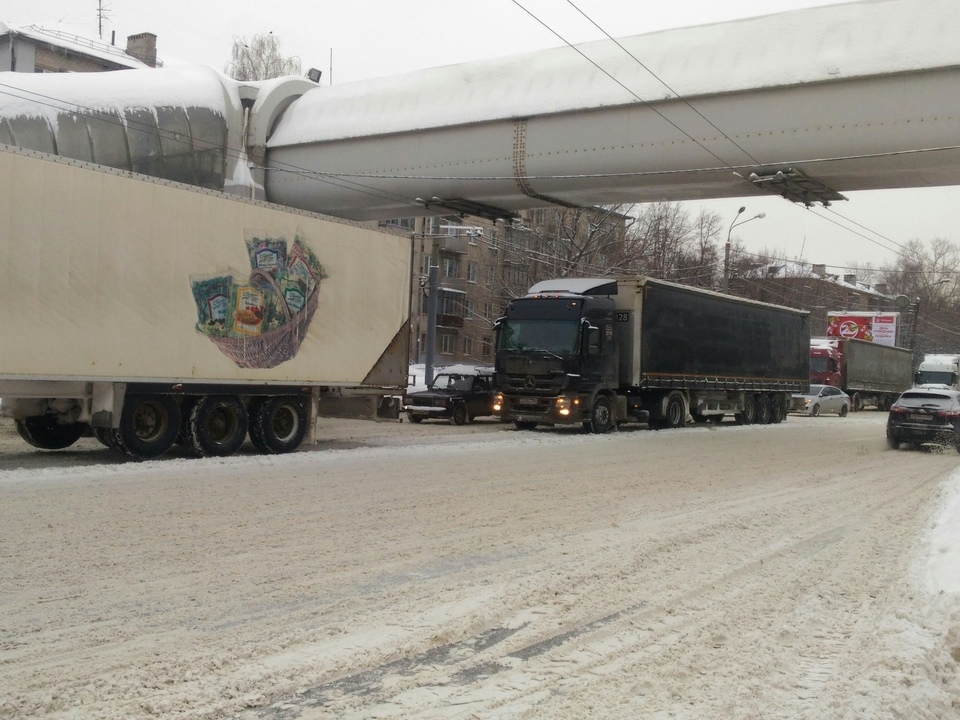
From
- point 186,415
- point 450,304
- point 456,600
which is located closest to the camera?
point 456,600

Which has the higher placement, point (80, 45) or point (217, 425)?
point (80, 45)

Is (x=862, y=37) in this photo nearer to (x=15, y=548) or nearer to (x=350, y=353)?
(x=350, y=353)

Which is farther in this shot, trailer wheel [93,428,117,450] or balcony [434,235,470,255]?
balcony [434,235,470,255]

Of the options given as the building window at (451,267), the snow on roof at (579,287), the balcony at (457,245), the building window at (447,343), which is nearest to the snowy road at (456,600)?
the snow on roof at (579,287)

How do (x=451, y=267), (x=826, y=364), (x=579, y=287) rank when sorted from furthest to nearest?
1. (x=451, y=267)
2. (x=826, y=364)
3. (x=579, y=287)

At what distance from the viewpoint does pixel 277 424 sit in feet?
55.9

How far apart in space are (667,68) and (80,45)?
57167mm

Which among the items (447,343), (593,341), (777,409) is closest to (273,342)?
(593,341)

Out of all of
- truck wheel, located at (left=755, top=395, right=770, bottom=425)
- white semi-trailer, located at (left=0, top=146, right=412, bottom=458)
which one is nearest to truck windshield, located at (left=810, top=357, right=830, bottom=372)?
truck wheel, located at (left=755, top=395, right=770, bottom=425)

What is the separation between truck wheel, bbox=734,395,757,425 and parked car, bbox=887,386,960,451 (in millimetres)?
8789

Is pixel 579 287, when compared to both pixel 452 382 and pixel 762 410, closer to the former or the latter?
pixel 452 382

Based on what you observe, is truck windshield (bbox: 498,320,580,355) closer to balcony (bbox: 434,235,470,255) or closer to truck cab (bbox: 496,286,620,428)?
truck cab (bbox: 496,286,620,428)

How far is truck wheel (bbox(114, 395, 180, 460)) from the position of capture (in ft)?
47.1

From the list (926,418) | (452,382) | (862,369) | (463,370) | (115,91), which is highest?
(115,91)
